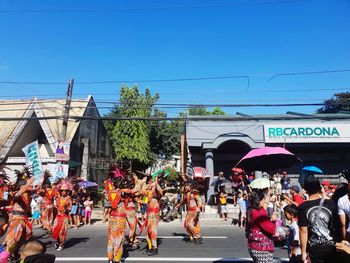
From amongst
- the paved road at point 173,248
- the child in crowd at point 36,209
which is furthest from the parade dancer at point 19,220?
the child in crowd at point 36,209

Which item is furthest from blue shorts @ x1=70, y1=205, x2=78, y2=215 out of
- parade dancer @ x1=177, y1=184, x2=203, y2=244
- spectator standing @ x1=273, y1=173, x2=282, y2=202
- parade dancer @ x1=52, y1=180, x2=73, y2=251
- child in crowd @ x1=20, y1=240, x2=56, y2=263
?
child in crowd @ x1=20, y1=240, x2=56, y2=263

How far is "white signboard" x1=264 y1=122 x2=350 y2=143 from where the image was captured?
2069 cm

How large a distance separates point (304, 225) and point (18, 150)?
2210cm

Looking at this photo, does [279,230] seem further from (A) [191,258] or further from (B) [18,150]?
(B) [18,150]

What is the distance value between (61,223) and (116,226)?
2786 millimetres

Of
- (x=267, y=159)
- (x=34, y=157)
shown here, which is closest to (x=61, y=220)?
(x=267, y=159)

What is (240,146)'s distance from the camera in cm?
2262

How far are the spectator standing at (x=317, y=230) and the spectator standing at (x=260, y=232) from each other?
667mm

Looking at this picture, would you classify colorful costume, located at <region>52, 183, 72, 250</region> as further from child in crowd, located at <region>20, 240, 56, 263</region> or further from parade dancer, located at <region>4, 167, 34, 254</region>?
child in crowd, located at <region>20, 240, 56, 263</region>

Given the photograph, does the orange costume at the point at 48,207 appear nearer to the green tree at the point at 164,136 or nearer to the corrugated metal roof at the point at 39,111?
the corrugated metal roof at the point at 39,111

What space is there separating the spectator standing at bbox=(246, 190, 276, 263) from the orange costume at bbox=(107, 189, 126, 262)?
3497mm

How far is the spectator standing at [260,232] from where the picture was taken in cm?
490

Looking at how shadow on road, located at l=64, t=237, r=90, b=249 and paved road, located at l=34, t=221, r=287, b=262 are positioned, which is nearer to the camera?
paved road, located at l=34, t=221, r=287, b=262

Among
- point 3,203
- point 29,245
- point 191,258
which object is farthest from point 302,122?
point 29,245
